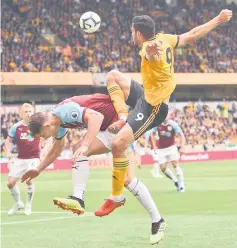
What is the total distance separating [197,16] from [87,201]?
41.4 m

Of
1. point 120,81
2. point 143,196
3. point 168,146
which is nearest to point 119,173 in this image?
point 143,196

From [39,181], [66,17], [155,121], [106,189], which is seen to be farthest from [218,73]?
[155,121]

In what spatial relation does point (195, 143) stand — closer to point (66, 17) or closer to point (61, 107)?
point (66, 17)

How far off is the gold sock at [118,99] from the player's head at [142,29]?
99 cm

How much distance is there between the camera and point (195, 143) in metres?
48.3

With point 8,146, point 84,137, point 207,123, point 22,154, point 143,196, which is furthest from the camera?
point 207,123

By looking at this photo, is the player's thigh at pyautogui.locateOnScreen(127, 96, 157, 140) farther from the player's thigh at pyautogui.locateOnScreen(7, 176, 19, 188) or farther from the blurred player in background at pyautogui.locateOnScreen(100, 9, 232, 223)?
the player's thigh at pyautogui.locateOnScreen(7, 176, 19, 188)

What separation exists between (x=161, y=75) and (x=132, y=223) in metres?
4.34

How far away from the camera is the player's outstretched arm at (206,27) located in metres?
10.3

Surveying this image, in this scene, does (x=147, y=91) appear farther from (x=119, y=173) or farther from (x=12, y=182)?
(x=12, y=182)

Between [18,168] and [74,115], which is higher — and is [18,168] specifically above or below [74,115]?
below

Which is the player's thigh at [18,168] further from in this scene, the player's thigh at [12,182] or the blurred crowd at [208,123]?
the blurred crowd at [208,123]

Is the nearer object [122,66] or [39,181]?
[39,181]

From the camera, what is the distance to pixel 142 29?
33.7ft
